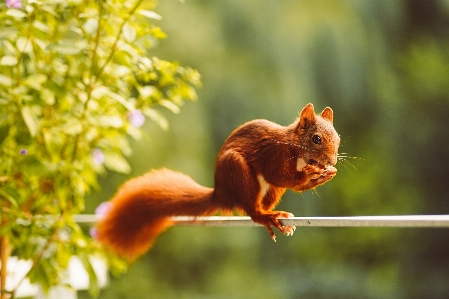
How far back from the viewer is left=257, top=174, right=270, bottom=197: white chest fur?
800mm

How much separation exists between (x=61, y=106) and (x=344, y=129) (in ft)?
2.03

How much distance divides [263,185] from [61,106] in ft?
1.91

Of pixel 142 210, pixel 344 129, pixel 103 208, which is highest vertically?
pixel 344 129

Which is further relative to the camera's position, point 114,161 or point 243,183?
point 114,161

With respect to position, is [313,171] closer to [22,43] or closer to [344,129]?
[344,129]

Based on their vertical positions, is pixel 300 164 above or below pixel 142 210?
above

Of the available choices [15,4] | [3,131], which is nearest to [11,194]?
[3,131]

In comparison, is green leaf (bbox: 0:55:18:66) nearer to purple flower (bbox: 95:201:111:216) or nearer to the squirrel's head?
purple flower (bbox: 95:201:111:216)

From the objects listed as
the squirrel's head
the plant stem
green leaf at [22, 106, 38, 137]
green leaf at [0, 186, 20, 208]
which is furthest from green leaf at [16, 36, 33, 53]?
the squirrel's head

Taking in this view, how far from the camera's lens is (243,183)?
0.79 m

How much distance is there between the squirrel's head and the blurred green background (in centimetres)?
29

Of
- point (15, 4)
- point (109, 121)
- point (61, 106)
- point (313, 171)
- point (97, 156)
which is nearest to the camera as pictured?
point (313, 171)

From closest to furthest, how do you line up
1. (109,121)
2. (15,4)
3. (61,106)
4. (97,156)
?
(15,4)
(109,121)
(61,106)
(97,156)

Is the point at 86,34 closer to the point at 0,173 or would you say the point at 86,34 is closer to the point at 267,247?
the point at 0,173
